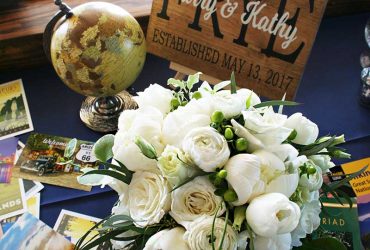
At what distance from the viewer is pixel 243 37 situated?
1061mm

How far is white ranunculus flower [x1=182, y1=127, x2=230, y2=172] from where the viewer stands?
57cm

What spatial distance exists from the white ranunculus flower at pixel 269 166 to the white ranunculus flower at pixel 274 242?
0.26ft

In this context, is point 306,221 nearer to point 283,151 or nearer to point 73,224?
point 283,151

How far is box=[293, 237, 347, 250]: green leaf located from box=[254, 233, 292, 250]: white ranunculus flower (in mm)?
101

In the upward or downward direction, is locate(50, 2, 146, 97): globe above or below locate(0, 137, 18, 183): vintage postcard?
above

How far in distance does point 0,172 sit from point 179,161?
2.46ft

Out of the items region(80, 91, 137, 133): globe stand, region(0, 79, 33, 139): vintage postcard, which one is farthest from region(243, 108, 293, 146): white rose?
region(0, 79, 33, 139): vintage postcard

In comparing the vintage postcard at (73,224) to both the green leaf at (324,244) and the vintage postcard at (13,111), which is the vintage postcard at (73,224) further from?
the green leaf at (324,244)

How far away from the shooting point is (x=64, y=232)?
1.02m

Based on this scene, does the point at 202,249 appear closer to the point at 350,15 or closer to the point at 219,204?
the point at 219,204

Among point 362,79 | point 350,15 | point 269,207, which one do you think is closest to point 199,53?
point 362,79

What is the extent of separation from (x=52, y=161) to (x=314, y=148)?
749 mm

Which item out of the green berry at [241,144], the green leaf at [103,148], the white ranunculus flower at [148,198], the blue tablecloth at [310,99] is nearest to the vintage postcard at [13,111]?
the blue tablecloth at [310,99]

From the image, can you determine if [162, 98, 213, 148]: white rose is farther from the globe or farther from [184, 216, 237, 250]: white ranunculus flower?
the globe
